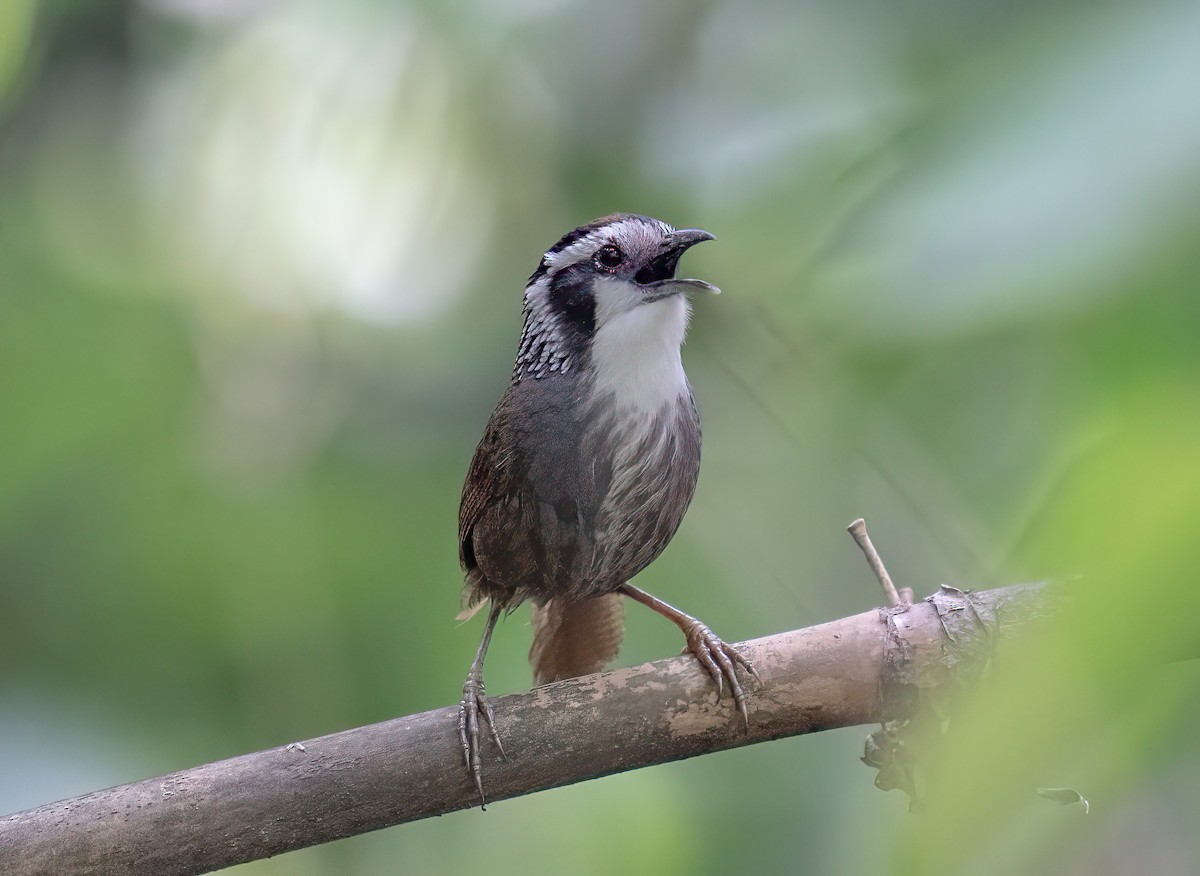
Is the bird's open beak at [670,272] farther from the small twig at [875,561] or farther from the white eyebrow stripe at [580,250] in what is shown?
the small twig at [875,561]

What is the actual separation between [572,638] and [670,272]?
2.80 feet

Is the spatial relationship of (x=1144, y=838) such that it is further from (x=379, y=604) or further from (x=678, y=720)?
(x=379, y=604)

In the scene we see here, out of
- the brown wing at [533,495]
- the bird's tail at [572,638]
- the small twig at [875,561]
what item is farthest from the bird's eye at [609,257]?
the bird's tail at [572,638]

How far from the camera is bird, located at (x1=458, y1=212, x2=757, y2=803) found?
197cm

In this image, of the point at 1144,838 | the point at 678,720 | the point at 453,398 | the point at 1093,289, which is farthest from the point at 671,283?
the point at 1144,838

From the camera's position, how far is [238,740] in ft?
8.88

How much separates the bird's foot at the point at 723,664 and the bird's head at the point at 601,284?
549mm

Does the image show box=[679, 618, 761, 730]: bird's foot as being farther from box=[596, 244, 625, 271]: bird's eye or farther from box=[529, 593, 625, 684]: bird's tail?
box=[596, 244, 625, 271]: bird's eye

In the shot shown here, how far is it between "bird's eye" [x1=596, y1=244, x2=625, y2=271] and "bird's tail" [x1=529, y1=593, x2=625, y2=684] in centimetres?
73

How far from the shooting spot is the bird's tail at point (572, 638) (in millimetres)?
2367

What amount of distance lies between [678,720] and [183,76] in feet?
7.78

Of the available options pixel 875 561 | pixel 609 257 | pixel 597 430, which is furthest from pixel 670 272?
pixel 875 561

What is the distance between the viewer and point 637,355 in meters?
1.98

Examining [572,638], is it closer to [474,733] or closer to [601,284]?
[474,733]
